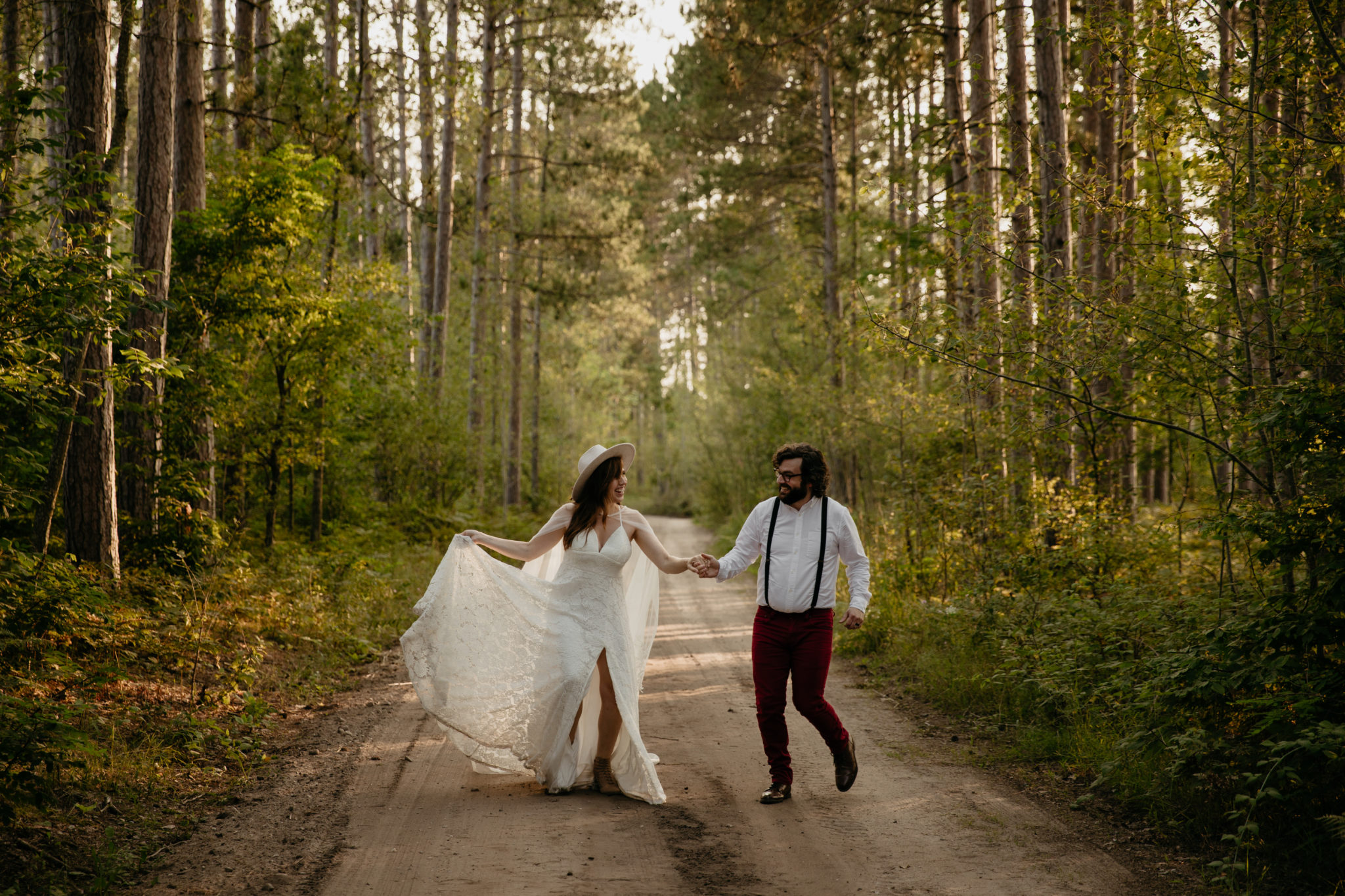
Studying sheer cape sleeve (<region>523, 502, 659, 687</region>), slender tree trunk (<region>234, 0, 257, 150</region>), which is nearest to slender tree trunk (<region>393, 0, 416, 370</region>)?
slender tree trunk (<region>234, 0, 257, 150</region>)

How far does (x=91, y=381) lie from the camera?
795 cm

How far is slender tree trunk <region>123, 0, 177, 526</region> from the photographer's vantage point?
31.8ft

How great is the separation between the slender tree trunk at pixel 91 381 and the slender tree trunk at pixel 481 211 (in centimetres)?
1268

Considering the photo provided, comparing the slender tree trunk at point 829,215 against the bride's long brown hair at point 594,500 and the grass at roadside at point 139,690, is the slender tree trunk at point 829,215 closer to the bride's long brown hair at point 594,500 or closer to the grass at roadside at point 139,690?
the grass at roadside at point 139,690

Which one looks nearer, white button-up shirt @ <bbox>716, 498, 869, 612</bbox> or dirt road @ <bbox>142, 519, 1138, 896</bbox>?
dirt road @ <bbox>142, 519, 1138, 896</bbox>

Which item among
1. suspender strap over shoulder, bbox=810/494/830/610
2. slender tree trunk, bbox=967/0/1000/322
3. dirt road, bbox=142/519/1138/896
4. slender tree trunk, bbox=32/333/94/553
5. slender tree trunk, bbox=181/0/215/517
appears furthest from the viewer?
slender tree trunk, bbox=181/0/215/517

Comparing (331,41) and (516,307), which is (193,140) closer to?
(331,41)

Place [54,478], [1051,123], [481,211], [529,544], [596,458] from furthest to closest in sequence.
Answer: [481,211]
[1051,123]
[54,478]
[529,544]
[596,458]

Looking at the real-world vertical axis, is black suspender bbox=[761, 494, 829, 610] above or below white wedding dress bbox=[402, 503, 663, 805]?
above

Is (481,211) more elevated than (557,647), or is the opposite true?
(481,211)

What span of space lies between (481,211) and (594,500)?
1905 centimetres

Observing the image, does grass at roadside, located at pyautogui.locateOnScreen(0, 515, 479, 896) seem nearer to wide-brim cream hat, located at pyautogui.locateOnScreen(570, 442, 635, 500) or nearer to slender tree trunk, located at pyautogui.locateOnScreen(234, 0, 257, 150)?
wide-brim cream hat, located at pyautogui.locateOnScreen(570, 442, 635, 500)

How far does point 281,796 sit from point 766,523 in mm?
3468

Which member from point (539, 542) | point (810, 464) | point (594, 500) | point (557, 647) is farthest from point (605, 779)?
point (810, 464)
